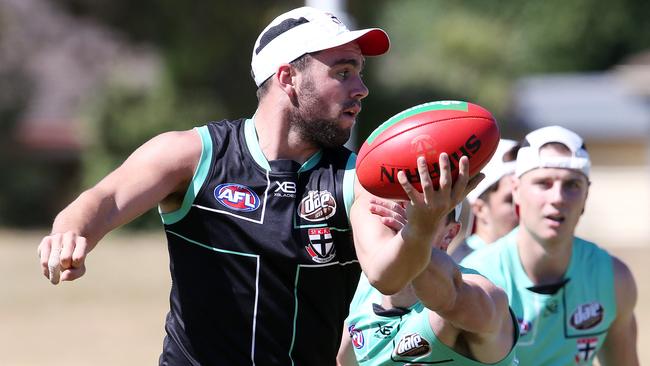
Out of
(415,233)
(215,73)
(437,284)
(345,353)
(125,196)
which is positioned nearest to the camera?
(415,233)

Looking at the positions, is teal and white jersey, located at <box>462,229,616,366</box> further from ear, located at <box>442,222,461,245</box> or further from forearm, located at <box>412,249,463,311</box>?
forearm, located at <box>412,249,463,311</box>

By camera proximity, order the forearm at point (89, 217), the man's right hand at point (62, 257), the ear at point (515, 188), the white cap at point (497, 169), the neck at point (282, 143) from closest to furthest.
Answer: the man's right hand at point (62, 257) → the forearm at point (89, 217) → the neck at point (282, 143) → the ear at point (515, 188) → the white cap at point (497, 169)

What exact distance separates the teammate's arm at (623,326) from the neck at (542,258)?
25cm

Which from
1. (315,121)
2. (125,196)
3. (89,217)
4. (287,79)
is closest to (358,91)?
(315,121)

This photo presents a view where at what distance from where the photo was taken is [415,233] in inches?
149

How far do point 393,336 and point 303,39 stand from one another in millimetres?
1216

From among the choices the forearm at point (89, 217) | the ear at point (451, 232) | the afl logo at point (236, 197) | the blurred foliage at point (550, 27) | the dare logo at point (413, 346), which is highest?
the blurred foliage at point (550, 27)

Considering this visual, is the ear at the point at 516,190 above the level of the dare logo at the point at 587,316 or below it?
above

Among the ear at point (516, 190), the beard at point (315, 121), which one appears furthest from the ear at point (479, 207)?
the beard at point (315, 121)

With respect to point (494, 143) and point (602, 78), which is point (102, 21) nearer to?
point (602, 78)

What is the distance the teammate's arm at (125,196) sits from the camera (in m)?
4.18

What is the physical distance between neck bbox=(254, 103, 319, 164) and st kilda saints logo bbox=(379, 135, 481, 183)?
2.97 ft

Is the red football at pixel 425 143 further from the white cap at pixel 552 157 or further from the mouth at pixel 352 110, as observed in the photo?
the white cap at pixel 552 157

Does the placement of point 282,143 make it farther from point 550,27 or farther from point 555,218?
point 550,27
